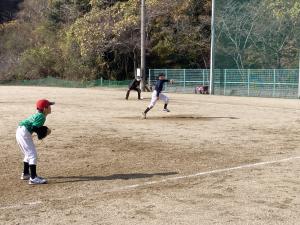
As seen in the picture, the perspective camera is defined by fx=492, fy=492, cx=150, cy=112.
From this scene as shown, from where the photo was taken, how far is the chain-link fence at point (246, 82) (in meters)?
33.4

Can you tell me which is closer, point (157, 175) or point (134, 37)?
point (157, 175)

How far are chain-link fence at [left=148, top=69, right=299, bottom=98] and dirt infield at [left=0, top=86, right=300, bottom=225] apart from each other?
1845cm

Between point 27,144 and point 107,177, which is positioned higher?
point 27,144

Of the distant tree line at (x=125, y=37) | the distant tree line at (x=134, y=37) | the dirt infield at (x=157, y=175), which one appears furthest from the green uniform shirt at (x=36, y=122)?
the distant tree line at (x=125, y=37)

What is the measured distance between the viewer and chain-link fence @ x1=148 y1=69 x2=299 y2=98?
33438 millimetres

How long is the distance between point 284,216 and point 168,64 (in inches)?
1714

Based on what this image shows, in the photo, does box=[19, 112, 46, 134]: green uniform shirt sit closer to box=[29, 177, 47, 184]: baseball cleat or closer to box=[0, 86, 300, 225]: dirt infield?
box=[29, 177, 47, 184]: baseball cleat

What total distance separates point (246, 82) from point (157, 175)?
28578mm

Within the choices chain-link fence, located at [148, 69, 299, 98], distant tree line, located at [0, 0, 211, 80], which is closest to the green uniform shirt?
chain-link fence, located at [148, 69, 299, 98]

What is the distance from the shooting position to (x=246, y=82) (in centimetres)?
3600

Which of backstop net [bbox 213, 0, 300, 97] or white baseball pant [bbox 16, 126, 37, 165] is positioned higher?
backstop net [bbox 213, 0, 300, 97]

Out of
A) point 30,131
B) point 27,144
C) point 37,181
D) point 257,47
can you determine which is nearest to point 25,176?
point 37,181

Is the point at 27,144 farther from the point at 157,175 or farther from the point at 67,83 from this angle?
the point at 67,83

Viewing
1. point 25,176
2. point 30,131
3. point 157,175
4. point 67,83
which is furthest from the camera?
point 67,83
